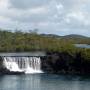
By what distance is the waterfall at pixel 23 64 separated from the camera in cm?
7769

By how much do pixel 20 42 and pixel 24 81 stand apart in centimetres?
4678

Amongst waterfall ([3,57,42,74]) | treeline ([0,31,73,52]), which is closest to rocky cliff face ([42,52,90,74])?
waterfall ([3,57,42,74])

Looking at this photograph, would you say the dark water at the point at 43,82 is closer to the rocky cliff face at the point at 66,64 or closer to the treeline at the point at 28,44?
the rocky cliff face at the point at 66,64

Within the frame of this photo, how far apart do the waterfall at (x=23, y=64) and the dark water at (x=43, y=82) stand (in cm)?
549

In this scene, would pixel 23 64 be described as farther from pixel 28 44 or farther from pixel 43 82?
pixel 28 44

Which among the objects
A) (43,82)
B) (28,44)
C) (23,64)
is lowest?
(43,82)

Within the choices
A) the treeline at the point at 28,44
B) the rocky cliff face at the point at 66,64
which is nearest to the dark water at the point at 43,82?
the rocky cliff face at the point at 66,64

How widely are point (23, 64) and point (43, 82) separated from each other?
1479 cm

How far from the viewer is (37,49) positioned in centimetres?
10525

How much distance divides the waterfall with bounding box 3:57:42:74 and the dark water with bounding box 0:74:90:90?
5486 mm

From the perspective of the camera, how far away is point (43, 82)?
64.1 meters

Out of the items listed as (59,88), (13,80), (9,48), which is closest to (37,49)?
(9,48)

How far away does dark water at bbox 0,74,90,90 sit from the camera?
59.6 m

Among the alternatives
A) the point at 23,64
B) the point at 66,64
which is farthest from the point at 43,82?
the point at 23,64
